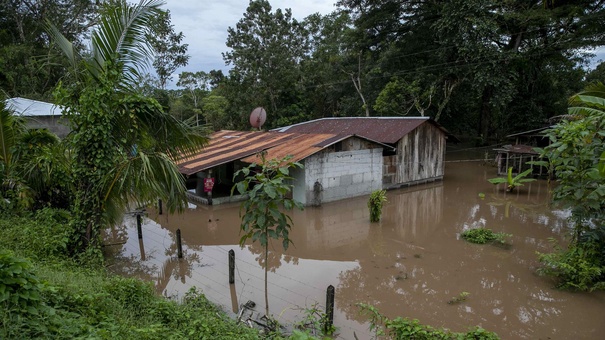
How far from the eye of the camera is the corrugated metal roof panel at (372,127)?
1797 cm

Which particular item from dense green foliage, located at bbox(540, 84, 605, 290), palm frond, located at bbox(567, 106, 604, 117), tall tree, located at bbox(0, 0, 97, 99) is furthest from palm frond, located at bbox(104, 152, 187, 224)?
tall tree, located at bbox(0, 0, 97, 99)

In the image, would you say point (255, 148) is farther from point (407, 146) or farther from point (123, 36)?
point (123, 36)

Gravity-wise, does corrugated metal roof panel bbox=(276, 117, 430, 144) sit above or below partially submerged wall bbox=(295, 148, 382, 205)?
above

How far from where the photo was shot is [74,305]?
428 cm

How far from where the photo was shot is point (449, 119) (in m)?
31.2

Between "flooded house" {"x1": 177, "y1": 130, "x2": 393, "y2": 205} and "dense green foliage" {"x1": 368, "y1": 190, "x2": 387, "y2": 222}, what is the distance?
264 cm

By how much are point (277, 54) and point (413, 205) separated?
18.0 meters

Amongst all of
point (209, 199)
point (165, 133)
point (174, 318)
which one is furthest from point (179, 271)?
point (209, 199)

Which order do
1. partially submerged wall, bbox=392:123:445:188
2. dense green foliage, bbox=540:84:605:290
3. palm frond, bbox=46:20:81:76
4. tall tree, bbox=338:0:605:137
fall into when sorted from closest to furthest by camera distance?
1. palm frond, bbox=46:20:81:76
2. dense green foliage, bbox=540:84:605:290
3. partially submerged wall, bbox=392:123:445:188
4. tall tree, bbox=338:0:605:137

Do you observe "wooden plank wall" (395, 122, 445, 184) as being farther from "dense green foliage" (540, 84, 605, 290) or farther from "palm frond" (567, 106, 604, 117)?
"dense green foliage" (540, 84, 605, 290)

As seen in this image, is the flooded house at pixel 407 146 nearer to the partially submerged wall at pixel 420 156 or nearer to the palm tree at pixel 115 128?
the partially submerged wall at pixel 420 156

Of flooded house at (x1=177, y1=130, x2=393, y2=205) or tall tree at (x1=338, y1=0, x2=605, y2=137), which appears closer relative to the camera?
flooded house at (x1=177, y1=130, x2=393, y2=205)

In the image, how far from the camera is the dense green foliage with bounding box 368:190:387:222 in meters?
12.6

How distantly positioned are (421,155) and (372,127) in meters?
2.89
